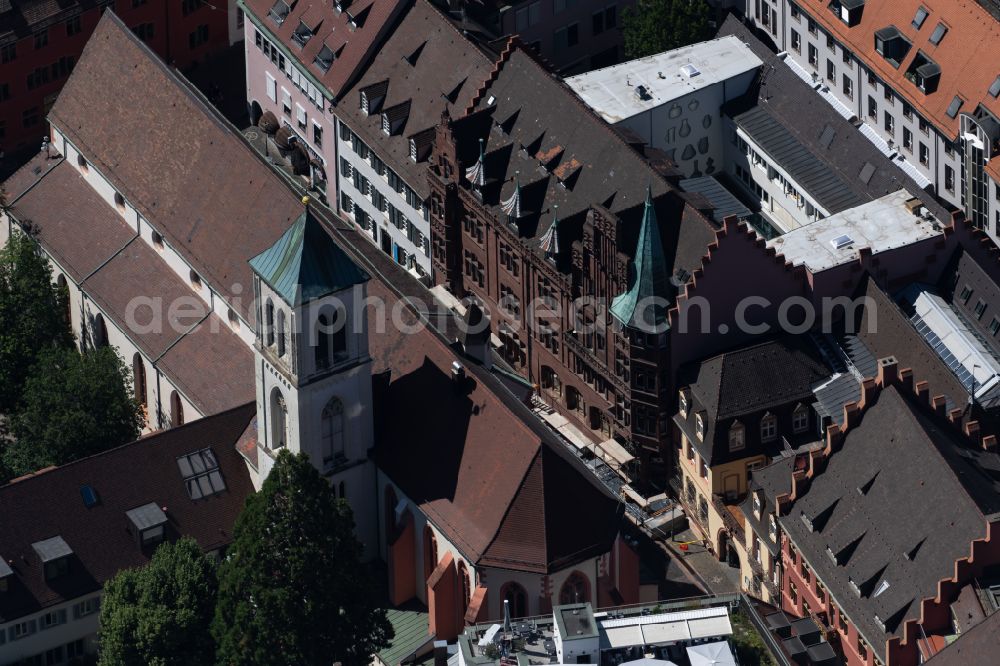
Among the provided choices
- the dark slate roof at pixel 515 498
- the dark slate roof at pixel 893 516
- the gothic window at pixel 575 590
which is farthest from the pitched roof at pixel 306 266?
the dark slate roof at pixel 893 516

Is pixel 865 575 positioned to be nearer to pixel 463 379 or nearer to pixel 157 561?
pixel 463 379

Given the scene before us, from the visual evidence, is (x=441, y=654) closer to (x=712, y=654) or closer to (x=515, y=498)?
(x=515, y=498)

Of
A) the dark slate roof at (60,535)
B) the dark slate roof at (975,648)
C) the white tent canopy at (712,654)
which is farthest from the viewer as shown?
the dark slate roof at (60,535)

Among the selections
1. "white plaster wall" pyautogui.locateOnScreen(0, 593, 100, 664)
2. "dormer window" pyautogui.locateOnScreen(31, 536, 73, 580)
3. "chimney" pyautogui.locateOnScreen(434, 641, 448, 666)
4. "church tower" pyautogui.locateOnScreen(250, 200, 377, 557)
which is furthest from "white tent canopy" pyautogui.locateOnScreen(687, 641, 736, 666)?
"dormer window" pyautogui.locateOnScreen(31, 536, 73, 580)

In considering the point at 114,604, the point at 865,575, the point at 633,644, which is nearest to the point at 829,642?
the point at 865,575

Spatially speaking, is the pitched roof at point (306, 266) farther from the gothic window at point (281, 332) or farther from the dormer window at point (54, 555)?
the dormer window at point (54, 555)
